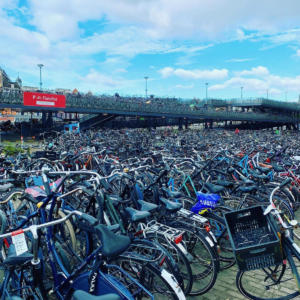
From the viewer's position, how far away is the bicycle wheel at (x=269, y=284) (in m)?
2.82

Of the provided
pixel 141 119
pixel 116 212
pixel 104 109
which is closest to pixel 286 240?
pixel 116 212

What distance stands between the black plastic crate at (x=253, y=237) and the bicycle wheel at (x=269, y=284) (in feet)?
0.96

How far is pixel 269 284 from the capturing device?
312 cm

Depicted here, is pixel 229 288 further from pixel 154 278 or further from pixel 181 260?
pixel 154 278

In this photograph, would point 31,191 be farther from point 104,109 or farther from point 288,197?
point 104,109

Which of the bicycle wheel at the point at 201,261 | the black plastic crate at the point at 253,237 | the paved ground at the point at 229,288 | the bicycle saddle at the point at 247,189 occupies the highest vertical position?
the bicycle saddle at the point at 247,189

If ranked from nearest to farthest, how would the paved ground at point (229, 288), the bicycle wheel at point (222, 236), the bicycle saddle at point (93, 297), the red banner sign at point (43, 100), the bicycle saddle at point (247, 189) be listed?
the bicycle saddle at point (93, 297) < the paved ground at point (229, 288) < the bicycle wheel at point (222, 236) < the bicycle saddle at point (247, 189) < the red banner sign at point (43, 100)

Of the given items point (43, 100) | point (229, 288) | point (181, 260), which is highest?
point (43, 100)

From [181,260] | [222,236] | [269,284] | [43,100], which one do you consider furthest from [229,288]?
[43,100]

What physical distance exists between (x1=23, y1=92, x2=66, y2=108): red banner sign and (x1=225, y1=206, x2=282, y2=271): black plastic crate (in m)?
21.3

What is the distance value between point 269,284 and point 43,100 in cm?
2180

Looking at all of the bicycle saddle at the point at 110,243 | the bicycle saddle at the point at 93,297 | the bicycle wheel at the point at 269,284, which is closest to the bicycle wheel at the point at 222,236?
the bicycle wheel at the point at 269,284

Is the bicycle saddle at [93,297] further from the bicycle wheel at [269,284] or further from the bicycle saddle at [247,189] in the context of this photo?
the bicycle saddle at [247,189]

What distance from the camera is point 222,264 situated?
355 cm
